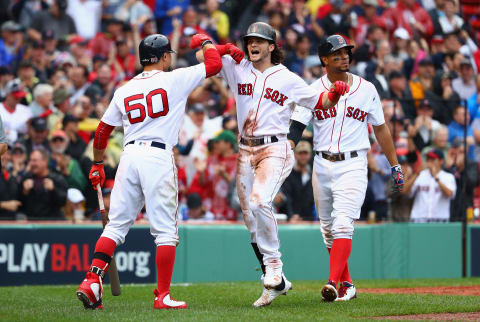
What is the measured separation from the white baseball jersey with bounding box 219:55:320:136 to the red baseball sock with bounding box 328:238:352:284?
1119 mm

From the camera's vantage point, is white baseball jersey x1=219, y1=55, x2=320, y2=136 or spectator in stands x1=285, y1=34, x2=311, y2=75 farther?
spectator in stands x1=285, y1=34, x2=311, y2=75

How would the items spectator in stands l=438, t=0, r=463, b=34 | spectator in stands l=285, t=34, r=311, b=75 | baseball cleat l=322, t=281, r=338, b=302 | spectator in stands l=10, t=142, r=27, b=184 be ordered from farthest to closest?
spectator in stands l=438, t=0, r=463, b=34, spectator in stands l=285, t=34, r=311, b=75, spectator in stands l=10, t=142, r=27, b=184, baseball cleat l=322, t=281, r=338, b=302

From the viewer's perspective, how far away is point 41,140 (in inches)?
488

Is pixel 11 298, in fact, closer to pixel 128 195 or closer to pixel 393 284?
pixel 128 195

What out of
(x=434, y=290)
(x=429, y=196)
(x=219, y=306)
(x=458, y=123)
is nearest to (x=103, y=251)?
(x=219, y=306)

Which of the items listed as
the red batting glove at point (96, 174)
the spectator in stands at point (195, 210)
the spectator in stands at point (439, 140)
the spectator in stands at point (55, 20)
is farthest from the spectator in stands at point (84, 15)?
the red batting glove at point (96, 174)

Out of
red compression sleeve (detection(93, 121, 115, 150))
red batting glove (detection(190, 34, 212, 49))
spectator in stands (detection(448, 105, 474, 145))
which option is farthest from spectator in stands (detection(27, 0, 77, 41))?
red compression sleeve (detection(93, 121, 115, 150))

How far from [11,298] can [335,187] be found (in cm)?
332

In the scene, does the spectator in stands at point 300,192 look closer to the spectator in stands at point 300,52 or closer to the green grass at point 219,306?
the green grass at point 219,306

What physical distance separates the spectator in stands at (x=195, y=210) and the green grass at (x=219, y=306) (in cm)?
227

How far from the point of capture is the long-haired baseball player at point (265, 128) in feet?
24.8

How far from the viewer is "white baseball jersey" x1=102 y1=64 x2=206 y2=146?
24.3ft

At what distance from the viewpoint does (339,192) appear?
320 inches

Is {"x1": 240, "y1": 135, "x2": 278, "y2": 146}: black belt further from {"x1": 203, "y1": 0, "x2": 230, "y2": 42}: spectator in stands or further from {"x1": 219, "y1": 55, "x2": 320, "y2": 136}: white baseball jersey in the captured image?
{"x1": 203, "y1": 0, "x2": 230, "y2": 42}: spectator in stands
